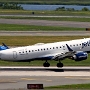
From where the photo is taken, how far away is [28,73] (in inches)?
2402

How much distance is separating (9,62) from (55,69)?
8502 millimetres

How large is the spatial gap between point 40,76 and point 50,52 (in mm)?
7792

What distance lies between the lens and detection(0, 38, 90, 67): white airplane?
210 ft

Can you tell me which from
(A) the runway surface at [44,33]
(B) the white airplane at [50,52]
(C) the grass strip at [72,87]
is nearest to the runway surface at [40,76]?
(B) the white airplane at [50,52]

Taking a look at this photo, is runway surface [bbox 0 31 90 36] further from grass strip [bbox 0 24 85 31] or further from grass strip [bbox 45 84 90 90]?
grass strip [bbox 45 84 90 90]

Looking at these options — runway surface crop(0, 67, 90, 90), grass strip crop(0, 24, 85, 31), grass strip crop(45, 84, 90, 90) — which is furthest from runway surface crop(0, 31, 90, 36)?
grass strip crop(45, 84, 90, 90)

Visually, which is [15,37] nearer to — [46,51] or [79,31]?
[79,31]

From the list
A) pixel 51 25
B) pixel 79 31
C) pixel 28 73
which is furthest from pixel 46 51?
pixel 51 25

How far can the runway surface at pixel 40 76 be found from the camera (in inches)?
2069

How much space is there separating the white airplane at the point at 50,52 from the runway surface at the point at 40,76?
1.37 m

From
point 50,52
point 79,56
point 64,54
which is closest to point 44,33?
point 50,52

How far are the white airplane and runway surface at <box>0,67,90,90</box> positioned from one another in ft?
4.49

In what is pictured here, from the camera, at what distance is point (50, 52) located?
65750 millimetres

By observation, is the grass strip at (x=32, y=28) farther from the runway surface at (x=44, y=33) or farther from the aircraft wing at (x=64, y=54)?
the aircraft wing at (x=64, y=54)
